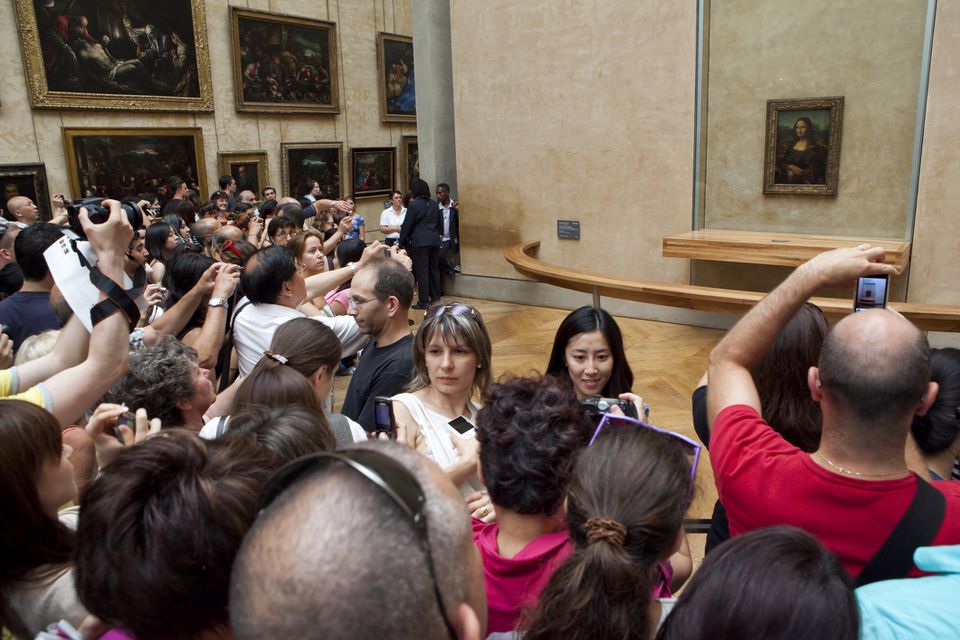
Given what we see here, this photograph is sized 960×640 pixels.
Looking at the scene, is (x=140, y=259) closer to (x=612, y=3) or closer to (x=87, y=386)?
(x=87, y=386)

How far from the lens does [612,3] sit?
27.9 feet

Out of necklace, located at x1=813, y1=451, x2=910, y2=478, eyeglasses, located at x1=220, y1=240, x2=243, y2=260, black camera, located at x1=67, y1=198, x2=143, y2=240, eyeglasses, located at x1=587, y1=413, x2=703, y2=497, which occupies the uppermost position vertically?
black camera, located at x1=67, y1=198, x2=143, y2=240

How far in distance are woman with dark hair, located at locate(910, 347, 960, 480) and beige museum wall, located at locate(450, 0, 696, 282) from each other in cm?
663

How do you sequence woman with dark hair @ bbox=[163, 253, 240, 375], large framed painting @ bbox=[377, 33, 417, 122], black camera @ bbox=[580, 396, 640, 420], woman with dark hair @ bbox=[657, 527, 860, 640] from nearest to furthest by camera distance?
woman with dark hair @ bbox=[657, 527, 860, 640] < black camera @ bbox=[580, 396, 640, 420] < woman with dark hair @ bbox=[163, 253, 240, 375] < large framed painting @ bbox=[377, 33, 417, 122]

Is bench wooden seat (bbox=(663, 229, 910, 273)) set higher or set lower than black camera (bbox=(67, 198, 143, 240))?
lower

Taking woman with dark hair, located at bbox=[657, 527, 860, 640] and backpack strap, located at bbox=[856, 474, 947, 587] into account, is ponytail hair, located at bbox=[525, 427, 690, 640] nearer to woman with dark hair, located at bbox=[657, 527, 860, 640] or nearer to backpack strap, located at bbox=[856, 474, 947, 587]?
woman with dark hair, located at bbox=[657, 527, 860, 640]

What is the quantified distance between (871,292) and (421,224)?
8706mm

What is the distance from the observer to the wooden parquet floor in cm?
581

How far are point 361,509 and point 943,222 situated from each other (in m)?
7.77

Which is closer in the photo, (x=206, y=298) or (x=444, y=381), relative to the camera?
(x=444, y=381)

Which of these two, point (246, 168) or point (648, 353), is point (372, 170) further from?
point (648, 353)

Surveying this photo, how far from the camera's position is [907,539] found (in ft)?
4.79

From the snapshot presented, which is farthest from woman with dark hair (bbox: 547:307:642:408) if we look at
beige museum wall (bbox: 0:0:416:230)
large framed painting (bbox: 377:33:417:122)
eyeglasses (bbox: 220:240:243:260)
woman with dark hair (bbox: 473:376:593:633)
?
large framed painting (bbox: 377:33:417:122)

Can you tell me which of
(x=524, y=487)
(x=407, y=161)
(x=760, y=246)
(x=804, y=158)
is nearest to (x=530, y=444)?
(x=524, y=487)
